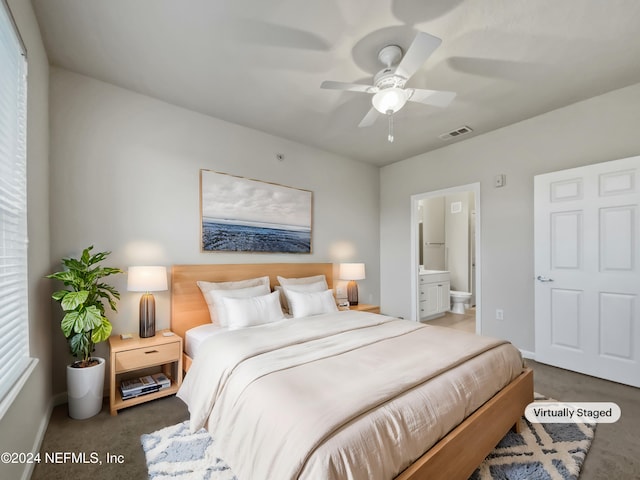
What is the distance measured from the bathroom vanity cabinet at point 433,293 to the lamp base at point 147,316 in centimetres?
376

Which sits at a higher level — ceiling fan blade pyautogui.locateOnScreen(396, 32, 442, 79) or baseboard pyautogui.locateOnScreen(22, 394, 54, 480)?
ceiling fan blade pyautogui.locateOnScreen(396, 32, 442, 79)

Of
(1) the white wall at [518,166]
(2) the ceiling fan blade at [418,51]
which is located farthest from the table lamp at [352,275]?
(2) the ceiling fan blade at [418,51]

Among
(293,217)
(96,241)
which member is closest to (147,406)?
(96,241)

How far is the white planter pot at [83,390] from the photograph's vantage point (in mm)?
2168

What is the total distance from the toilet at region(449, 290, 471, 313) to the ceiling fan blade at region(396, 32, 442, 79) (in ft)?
16.0

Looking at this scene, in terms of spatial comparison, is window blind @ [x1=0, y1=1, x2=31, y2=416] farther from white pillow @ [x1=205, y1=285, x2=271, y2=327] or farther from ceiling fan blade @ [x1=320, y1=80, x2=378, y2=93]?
ceiling fan blade @ [x1=320, y1=80, x2=378, y2=93]

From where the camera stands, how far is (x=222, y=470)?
170 centimetres

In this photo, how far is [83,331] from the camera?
2.12 m

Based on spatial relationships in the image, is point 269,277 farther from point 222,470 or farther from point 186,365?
point 222,470

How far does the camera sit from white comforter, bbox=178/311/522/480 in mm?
1135

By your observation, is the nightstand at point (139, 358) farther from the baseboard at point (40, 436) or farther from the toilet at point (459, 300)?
the toilet at point (459, 300)

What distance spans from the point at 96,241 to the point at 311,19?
243cm

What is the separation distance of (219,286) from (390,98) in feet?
7.51

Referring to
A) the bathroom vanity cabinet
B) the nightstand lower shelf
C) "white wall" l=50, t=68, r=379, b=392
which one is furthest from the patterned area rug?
the bathroom vanity cabinet
